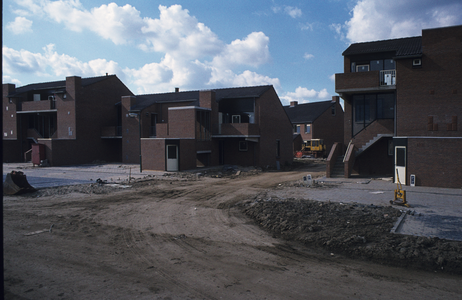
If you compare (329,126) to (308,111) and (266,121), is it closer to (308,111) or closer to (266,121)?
(308,111)

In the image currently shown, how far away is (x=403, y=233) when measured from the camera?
8703mm

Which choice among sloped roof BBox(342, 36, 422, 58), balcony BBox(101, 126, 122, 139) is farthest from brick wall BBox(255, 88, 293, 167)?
balcony BBox(101, 126, 122, 139)

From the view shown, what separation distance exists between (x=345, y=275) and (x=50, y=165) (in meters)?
33.3

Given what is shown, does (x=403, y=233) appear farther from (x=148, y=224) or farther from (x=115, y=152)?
(x=115, y=152)

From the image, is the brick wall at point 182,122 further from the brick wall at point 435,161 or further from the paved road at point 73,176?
the brick wall at point 435,161

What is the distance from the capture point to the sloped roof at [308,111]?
169 feet

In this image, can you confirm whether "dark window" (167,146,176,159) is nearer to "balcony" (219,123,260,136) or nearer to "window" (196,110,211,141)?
"window" (196,110,211,141)

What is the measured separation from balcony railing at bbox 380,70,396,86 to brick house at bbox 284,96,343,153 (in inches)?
1112

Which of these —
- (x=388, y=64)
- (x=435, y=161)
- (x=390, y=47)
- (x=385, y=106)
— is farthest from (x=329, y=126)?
(x=435, y=161)

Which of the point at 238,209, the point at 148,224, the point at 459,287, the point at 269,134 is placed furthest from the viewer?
the point at 269,134

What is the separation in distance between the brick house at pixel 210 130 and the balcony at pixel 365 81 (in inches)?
387

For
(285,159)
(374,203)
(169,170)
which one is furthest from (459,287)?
(285,159)

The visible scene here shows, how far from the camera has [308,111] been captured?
54.3m

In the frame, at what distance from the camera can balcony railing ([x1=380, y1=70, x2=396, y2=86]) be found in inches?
814
